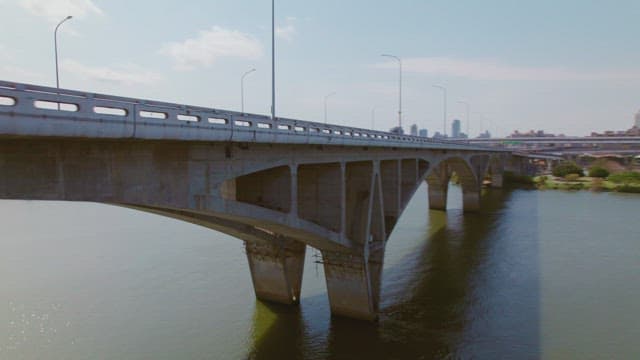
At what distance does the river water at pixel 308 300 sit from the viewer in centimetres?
1939

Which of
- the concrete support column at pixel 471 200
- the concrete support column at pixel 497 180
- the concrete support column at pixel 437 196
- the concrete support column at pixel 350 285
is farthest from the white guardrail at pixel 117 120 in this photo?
the concrete support column at pixel 497 180

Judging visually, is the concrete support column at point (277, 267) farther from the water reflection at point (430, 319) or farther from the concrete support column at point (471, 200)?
the concrete support column at point (471, 200)

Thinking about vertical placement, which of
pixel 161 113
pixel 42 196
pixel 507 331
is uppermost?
pixel 161 113

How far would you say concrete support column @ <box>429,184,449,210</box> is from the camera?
5658 cm

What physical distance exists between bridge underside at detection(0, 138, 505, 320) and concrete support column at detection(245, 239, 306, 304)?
0.05 meters

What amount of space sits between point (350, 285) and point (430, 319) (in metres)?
4.42

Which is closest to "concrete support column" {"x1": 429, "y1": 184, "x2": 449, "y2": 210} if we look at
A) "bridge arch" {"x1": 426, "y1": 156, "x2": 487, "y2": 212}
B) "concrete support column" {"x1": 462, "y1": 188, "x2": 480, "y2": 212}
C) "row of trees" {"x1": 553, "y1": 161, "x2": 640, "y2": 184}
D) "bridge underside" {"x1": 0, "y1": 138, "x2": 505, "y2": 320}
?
"bridge arch" {"x1": 426, "y1": 156, "x2": 487, "y2": 212}

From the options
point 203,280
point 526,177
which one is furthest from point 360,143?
point 526,177

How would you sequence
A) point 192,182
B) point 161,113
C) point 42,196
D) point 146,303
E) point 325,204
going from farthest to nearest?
point 146,303
point 325,204
point 192,182
point 161,113
point 42,196

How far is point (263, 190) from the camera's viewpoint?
57.6ft

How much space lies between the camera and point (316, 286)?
26812 mm

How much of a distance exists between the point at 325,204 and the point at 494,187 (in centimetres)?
7091

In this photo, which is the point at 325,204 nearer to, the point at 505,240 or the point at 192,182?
the point at 192,182

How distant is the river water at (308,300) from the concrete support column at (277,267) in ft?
2.53
